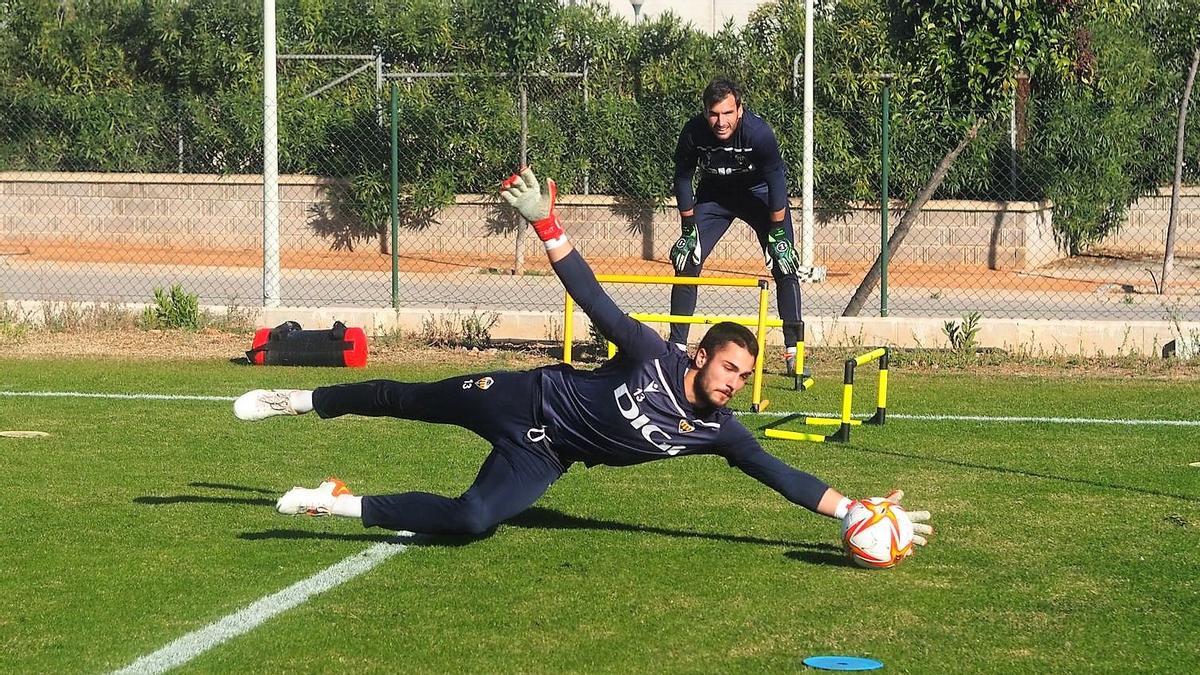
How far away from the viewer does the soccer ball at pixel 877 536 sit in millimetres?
6836

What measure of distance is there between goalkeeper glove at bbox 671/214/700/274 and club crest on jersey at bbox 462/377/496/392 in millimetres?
5243

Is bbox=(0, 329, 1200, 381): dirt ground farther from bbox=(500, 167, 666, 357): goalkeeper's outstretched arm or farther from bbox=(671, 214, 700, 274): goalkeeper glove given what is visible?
bbox=(500, 167, 666, 357): goalkeeper's outstretched arm

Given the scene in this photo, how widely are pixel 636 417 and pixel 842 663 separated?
1676 mm

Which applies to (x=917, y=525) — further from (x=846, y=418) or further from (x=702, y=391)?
(x=846, y=418)

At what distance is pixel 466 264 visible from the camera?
24.8m

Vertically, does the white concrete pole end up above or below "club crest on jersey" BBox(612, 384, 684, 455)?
above

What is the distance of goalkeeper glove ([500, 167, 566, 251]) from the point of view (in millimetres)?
6719

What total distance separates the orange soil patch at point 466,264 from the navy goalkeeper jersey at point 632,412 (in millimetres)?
15796

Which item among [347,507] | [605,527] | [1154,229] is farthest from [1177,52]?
[347,507]

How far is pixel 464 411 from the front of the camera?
7.21 m

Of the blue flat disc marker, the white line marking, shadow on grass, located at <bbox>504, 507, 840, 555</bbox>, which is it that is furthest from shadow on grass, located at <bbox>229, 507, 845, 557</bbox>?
the blue flat disc marker

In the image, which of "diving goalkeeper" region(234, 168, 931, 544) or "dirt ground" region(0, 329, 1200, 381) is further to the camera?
"dirt ground" region(0, 329, 1200, 381)

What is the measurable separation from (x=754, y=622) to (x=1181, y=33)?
71.3ft

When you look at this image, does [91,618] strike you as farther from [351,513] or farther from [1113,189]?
[1113,189]
